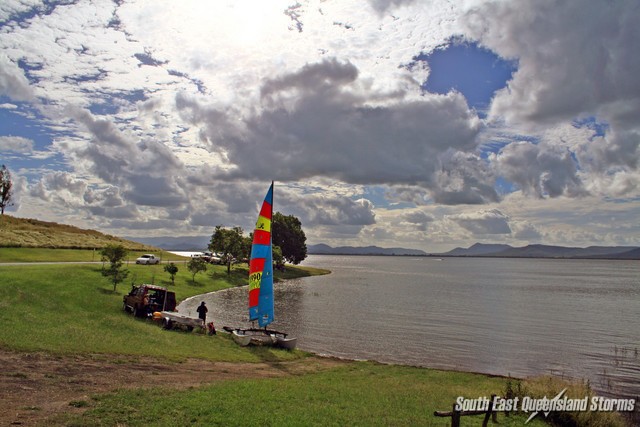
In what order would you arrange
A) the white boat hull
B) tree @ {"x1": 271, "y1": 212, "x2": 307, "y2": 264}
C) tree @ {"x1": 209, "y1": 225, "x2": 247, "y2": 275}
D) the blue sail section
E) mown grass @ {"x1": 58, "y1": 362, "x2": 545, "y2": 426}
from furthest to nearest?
1. tree @ {"x1": 271, "y1": 212, "x2": 307, "y2": 264}
2. tree @ {"x1": 209, "y1": 225, "x2": 247, "y2": 275}
3. the blue sail section
4. the white boat hull
5. mown grass @ {"x1": 58, "y1": 362, "x2": 545, "y2": 426}

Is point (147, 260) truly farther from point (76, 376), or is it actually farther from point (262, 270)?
point (76, 376)

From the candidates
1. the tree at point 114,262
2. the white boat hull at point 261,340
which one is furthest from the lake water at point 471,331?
the tree at point 114,262

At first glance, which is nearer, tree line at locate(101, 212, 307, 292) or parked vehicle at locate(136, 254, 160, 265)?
tree line at locate(101, 212, 307, 292)

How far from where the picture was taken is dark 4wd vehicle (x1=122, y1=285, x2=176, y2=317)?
1490 inches

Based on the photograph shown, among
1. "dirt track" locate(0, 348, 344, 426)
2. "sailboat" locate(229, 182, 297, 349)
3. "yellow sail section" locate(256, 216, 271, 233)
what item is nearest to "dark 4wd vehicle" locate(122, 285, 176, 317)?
"sailboat" locate(229, 182, 297, 349)

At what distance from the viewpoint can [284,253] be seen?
131375 mm

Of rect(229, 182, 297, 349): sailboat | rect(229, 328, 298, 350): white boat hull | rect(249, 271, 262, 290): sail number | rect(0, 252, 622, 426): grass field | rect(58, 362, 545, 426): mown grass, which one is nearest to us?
rect(58, 362, 545, 426): mown grass

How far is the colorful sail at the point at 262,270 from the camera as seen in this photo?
35125 millimetres

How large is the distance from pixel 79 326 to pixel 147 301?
9243 millimetres

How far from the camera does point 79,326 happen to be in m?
28.7

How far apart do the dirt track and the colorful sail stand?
27.4ft

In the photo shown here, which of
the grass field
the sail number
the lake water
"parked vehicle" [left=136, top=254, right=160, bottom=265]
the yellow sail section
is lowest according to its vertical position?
the lake water

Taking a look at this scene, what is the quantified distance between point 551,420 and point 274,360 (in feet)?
56.5

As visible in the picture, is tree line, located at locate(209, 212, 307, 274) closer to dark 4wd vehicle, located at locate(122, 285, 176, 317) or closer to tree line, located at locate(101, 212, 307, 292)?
tree line, located at locate(101, 212, 307, 292)
